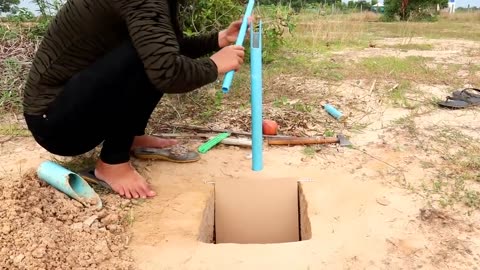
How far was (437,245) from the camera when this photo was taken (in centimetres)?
167

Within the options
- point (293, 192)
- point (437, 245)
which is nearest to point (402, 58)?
point (293, 192)

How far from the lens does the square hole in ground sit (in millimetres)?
2184

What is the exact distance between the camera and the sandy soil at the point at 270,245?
5.19ft

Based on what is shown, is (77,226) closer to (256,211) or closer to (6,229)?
(6,229)

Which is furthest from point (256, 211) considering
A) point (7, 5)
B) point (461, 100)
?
point (7, 5)

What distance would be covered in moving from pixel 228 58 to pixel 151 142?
2.60 feet

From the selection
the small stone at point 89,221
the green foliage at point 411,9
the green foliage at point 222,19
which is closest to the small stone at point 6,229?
the small stone at point 89,221

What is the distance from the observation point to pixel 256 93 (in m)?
2.18

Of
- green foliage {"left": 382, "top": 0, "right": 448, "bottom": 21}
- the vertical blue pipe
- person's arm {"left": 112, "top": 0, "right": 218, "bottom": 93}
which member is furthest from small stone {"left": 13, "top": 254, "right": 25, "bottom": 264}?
green foliage {"left": 382, "top": 0, "right": 448, "bottom": 21}

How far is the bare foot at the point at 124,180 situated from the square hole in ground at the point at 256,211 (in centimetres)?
31

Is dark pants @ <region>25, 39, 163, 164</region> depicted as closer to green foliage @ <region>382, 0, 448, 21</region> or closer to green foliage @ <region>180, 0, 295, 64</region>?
green foliage @ <region>180, 0, 295, 64</region>

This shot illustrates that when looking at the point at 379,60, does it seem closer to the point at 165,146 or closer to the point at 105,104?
the point at 165,146

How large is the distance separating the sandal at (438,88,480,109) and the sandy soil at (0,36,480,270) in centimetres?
46

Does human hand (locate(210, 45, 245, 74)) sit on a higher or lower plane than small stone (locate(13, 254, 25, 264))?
higher
